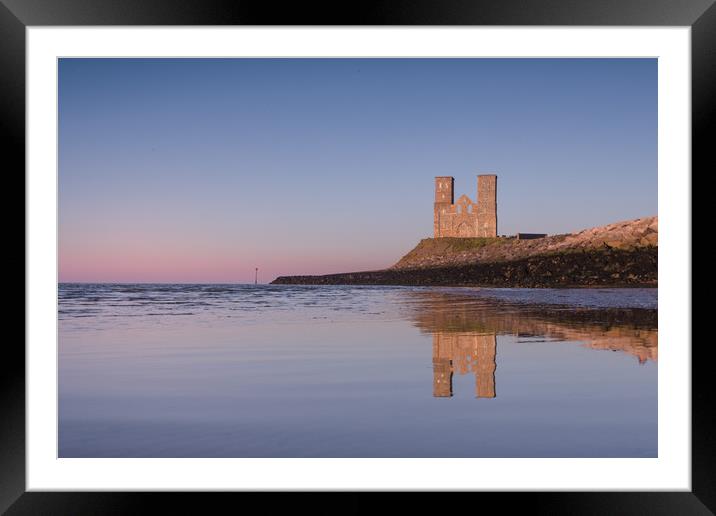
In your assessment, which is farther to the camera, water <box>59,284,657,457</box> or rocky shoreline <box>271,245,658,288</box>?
rocky shoreline <box>271,245,658,288</box>

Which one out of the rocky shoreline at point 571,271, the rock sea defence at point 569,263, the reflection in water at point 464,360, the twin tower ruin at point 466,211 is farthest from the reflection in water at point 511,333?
the twin tower ruin at point 466,211

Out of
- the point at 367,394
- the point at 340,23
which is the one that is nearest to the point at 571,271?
the point at 367,394

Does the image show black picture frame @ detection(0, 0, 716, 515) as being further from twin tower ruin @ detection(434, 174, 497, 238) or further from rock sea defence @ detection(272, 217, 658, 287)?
twin tower ruin @ detection(434, 174, 497, 238)

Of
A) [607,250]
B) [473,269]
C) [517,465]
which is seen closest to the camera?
[517,465]

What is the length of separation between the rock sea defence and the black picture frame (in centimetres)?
1936

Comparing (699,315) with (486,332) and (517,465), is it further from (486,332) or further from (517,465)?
(486,332)

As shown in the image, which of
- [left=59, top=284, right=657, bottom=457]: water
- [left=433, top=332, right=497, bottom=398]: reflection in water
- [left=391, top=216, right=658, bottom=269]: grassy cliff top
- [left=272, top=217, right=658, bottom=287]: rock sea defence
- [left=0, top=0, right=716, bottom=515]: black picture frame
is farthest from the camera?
[left=391, top=216, right=658, bottom=269]: grassy cliff top

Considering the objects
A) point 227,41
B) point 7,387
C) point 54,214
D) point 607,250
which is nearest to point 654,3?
point 227,41

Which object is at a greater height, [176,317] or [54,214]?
[54,214]

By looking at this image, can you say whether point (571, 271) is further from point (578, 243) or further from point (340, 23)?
point (340, 23)

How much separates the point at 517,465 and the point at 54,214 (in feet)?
7.24

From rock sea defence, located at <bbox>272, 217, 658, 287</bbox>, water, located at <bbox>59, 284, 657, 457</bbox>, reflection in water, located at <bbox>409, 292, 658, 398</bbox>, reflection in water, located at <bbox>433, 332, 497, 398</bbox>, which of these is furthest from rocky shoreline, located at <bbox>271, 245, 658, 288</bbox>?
reflection in water, located at <bbox>433, 332, 497, 398</bbox>

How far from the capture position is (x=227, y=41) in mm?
2914

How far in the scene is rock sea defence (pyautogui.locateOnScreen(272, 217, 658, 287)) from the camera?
22484 mm
